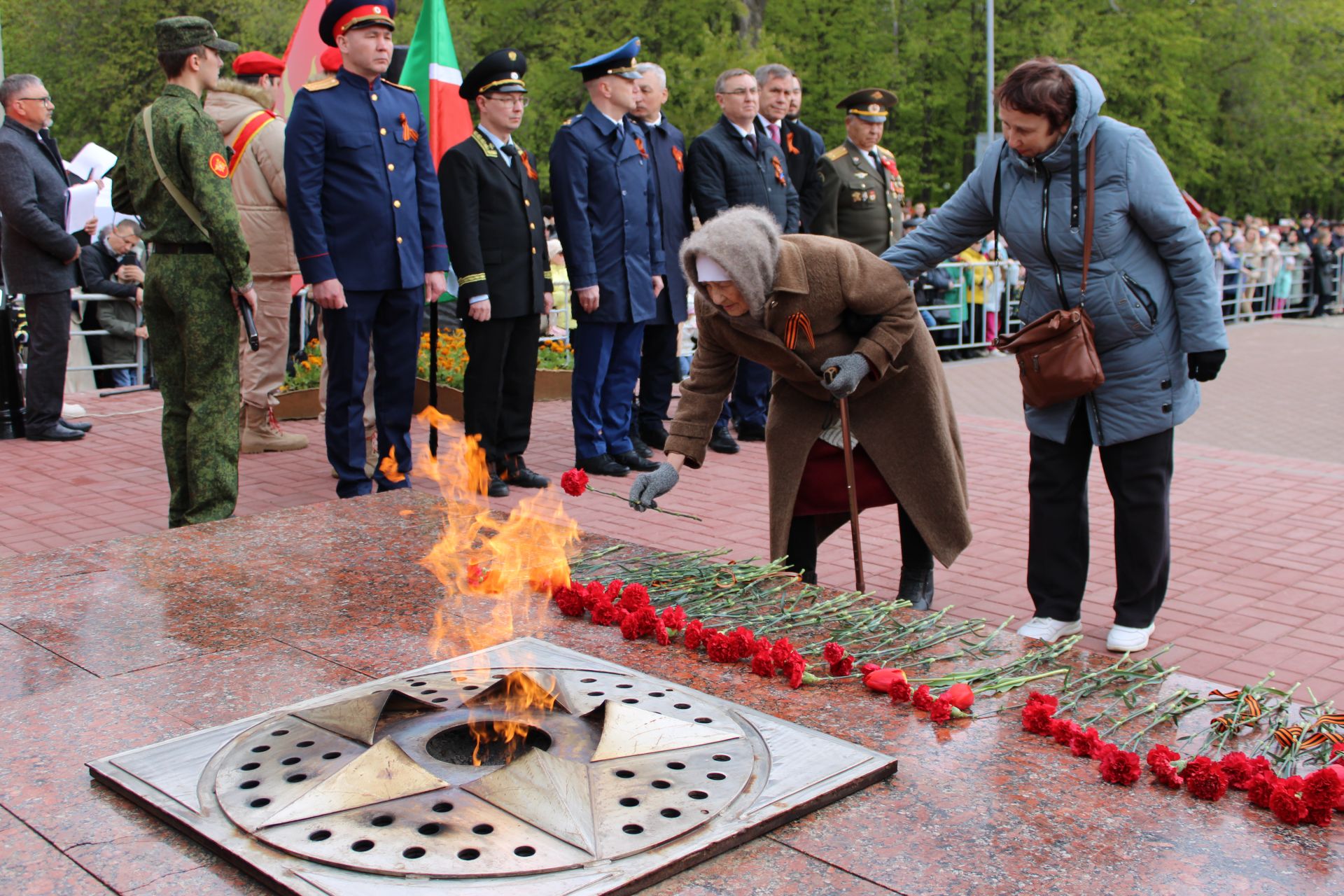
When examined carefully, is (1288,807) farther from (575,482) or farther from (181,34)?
(181,34)

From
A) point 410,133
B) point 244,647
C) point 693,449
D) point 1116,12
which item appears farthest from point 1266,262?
point 244,647

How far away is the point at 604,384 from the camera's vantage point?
7859mm

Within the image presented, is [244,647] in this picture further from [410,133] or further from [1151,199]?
[410,133]

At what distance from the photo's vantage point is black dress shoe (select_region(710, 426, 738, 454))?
834cm

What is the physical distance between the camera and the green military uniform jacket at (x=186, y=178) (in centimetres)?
546

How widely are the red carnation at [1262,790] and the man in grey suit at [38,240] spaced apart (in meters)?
8.06

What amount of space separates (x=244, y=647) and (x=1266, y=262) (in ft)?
69.0

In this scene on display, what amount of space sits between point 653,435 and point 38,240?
413 centimetres

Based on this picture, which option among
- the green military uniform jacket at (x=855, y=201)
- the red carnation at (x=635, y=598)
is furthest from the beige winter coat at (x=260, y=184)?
the red carnation at (x=635, y=598)

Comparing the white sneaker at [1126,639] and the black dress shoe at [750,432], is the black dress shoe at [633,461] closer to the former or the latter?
the black dress shoe at [750,432]

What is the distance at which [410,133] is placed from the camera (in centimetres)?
648

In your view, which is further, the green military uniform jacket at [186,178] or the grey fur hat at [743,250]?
the green military uniform jacket at [186,178]

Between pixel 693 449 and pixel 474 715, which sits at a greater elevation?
pixel 693 449

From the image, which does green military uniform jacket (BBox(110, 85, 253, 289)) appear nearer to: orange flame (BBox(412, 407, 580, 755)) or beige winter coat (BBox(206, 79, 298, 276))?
orange flame (BBox(412, 407, 580, 755))
